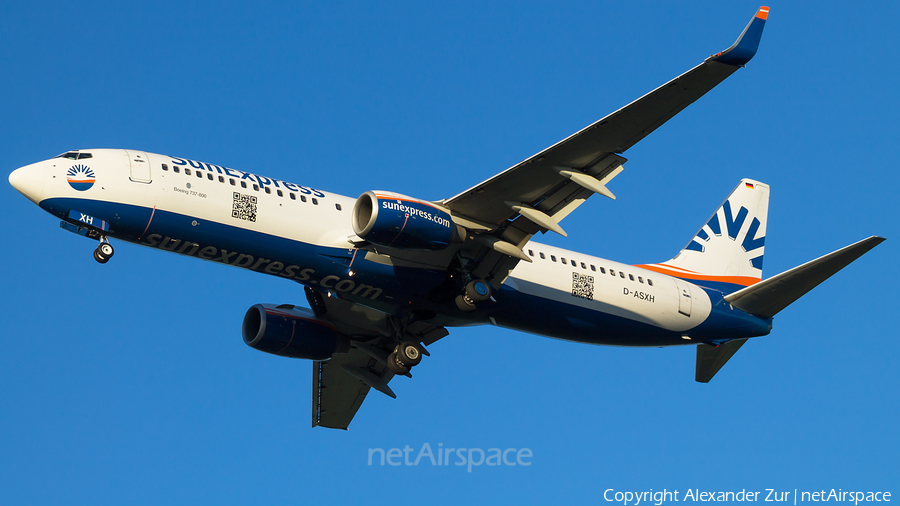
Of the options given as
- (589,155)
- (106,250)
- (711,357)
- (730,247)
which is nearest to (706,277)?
(730,247)

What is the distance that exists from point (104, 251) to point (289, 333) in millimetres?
8659

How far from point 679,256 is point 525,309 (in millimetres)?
9632

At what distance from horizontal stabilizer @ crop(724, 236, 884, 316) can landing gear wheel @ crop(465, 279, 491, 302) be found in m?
10.5

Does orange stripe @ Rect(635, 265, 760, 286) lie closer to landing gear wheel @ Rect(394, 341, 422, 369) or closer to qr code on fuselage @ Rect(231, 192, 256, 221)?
landing gear wheel @ Rect(394, 341, 422, 369)

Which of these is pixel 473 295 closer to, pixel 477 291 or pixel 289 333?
pixel 477 291

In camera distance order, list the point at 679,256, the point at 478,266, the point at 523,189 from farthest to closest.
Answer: the point at 679,256, the point at 478,266, the point at 523,189

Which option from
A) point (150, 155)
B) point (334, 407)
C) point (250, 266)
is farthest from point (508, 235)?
point (334, 407)

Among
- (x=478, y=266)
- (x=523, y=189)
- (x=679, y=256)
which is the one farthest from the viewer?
(x=679, y=256)

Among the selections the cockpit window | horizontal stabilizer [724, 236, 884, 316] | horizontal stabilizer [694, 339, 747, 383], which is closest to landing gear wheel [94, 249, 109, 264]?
the cockpit window

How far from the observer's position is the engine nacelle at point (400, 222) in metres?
26.7

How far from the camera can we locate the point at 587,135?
86.5 ft

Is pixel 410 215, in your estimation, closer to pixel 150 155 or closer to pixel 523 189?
pixel 523 189

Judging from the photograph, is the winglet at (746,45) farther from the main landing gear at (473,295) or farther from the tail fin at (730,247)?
the tail fin at (730,247)

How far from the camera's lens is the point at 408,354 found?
3194 cm
